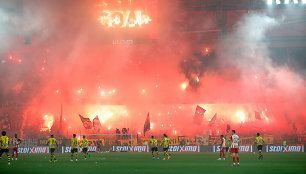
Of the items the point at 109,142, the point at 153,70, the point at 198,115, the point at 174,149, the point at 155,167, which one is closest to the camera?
the point at 155,167

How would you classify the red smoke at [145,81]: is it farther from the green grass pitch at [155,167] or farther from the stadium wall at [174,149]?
the green grass pitch at [155,167]

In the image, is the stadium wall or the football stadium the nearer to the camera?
the stadium wall

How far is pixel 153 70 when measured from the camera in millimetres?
68000

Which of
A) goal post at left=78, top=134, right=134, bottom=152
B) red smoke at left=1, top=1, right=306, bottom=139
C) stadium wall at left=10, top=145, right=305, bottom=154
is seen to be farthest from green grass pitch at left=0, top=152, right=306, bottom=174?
red smoke at left=1, top=1, right=306, bottom=139

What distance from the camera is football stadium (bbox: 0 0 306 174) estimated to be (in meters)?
56.2

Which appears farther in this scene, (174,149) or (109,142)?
(109,142)

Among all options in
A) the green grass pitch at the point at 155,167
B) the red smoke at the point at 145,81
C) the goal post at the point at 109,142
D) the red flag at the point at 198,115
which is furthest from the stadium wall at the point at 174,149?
the green grass pitch at the point at 155,167

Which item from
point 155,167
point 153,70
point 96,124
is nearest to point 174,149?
point 96,124

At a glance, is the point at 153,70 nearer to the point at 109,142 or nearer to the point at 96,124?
the point at 96,124

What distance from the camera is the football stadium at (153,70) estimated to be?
56.2 metres

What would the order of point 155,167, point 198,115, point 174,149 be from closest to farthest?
point 155,167, point 174,149, point 198,115

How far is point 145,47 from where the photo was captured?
65.9 meters

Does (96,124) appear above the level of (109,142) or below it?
above

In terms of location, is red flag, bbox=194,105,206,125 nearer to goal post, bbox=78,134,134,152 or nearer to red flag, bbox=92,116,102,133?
goal post, bbox=78,134,134,152
